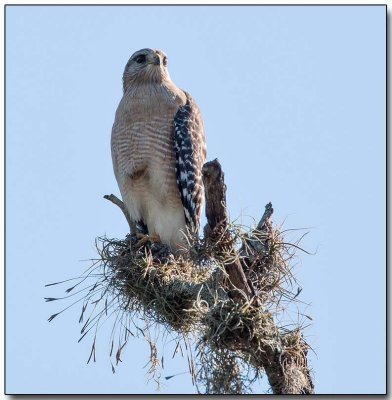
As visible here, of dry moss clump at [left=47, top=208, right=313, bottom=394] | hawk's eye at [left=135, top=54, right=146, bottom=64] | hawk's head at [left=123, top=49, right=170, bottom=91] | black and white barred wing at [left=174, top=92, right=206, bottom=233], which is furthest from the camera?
hawk's eye at [left=135, top=54, right=146, bottom=64]

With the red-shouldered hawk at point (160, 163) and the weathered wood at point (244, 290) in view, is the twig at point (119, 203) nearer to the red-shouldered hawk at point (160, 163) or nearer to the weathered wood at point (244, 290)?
the red-shouldered hawk at point (160, 163)

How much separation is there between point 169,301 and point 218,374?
1.06 meters

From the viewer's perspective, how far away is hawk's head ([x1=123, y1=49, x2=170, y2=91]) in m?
9.63

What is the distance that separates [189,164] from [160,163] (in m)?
0.28

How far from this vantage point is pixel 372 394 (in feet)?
21.7

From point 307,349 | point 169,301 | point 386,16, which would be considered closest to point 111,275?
point 169,301

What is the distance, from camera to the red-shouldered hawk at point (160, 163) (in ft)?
29.5

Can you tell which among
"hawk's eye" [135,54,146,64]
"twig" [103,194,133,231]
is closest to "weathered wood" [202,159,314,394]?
"twig" [103,194,133,231]

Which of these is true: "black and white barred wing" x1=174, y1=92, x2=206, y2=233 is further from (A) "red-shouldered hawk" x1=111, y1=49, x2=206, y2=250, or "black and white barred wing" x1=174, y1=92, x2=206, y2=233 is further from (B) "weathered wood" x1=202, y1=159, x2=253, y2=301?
(B) "weathered wood" x1=202, y1=159, x2=253, y2=301

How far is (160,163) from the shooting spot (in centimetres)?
905

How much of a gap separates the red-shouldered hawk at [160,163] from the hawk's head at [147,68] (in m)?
0.33

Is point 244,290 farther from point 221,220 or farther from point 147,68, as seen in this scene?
point 147,68

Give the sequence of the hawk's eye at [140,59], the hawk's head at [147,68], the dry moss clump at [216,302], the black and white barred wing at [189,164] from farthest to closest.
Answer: the hawk's eye at [140,59] → the hawk's head at [147,68] → the black and white barred wing at [189,164] → the dry moss clump at [216,302]

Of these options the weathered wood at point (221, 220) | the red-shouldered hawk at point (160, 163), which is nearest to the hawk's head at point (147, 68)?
the red-shouldered hawk at point (160, 163)
